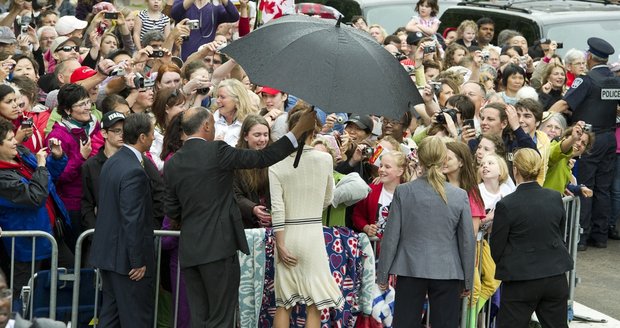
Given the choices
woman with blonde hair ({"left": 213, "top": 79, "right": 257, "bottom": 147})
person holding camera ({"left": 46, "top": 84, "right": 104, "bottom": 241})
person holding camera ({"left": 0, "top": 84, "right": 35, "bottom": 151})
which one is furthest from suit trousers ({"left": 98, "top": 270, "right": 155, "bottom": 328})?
woman with blonde hair ({"left": 213, "top": 79, "right": 257, "bottom": 147})

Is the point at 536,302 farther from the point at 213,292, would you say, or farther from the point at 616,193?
the point at 616,193

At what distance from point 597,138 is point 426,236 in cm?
564

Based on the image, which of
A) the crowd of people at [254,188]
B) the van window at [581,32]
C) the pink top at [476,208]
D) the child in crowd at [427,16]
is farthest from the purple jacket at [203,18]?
the pink top at [476,208]

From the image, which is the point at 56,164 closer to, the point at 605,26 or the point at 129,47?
the point at 129,47

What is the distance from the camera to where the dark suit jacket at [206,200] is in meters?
8.90

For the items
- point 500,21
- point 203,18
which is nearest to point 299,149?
point 203,18

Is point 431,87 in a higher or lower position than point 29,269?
higher

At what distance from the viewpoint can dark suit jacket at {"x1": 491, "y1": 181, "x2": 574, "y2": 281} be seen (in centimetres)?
945

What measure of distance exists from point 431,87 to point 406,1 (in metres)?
8.61

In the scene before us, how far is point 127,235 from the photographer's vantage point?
905cm

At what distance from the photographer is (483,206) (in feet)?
33.0

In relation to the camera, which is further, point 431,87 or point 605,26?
point 605,26

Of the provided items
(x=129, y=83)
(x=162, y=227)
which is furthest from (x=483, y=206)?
(x=129, y=83)

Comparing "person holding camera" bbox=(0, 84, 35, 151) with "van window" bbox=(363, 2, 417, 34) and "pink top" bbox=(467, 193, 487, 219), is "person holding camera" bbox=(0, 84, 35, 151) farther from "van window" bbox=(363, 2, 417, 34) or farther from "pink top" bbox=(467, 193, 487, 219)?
"van window" bbox=(363, 2, 417, 34)
